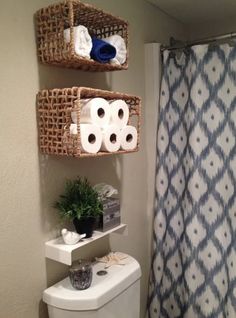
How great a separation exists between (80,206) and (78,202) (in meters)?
0.02

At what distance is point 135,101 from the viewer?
1311 mm

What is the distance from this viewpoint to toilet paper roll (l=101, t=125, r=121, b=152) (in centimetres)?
109

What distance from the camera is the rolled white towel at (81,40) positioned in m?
1.00

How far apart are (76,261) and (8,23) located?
96 centimetres

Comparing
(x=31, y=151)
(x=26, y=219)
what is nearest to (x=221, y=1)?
(x=31, y=151)

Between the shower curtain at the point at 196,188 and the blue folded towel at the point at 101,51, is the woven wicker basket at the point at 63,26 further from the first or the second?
the shower curtain at the point at 196,188

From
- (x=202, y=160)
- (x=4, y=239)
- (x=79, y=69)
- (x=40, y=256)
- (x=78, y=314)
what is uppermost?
(x=79, y=69)

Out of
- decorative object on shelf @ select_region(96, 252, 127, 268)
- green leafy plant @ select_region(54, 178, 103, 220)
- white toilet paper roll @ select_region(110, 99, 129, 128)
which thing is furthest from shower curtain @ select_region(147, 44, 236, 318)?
green leafy plant @ select_region(54, 178, 103, 220)

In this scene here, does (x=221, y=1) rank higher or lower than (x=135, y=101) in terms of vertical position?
higher

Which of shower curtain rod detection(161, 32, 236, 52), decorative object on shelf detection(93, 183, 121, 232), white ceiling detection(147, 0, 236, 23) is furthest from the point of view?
white ceiling detection(147, 0, 236, 23)

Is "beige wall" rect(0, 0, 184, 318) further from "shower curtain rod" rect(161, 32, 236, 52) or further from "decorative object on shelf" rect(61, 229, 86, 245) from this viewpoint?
"shower curtain rod" rect(161, 32, 236, 52)

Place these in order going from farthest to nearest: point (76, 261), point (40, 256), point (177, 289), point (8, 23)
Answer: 1. point (177, 289)
2. point (76, 261)
3. point (40, 256)
4. point (8, 23)

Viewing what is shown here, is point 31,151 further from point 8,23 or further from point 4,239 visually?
point 8,23

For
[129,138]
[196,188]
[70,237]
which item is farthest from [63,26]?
[196,188]
